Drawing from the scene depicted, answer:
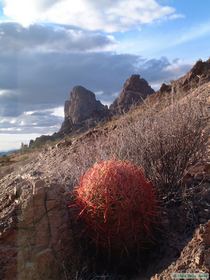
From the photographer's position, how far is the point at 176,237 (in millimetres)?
7465

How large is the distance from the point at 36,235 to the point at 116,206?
1.02 m

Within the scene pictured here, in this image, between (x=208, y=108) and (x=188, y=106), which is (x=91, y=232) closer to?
(x=188, y=106)

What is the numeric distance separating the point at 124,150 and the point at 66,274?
255 centimetres

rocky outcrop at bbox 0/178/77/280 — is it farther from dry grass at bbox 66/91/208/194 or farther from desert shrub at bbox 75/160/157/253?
dry grass at bbox 66/91/208/194

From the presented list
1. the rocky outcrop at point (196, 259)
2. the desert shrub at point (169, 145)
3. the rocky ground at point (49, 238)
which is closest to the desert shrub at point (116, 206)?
the rocky ground at point (49, 238)

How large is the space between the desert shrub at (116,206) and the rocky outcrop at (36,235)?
1.01ft

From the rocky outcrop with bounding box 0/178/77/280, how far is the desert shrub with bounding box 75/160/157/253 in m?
0.31

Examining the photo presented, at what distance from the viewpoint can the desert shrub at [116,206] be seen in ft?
22.1

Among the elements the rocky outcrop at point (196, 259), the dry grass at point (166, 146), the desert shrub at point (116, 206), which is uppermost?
the dry grass at point (166, 146)

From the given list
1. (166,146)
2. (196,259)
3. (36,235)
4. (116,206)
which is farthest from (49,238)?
(166,146)

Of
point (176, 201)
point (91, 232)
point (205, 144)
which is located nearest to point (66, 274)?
point (91, 232)

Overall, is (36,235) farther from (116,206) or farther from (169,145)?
(169,145)

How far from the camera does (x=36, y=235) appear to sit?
7016 millimetres

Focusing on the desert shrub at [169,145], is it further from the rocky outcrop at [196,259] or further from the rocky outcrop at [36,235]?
the rocky outcrop at [196,259]
